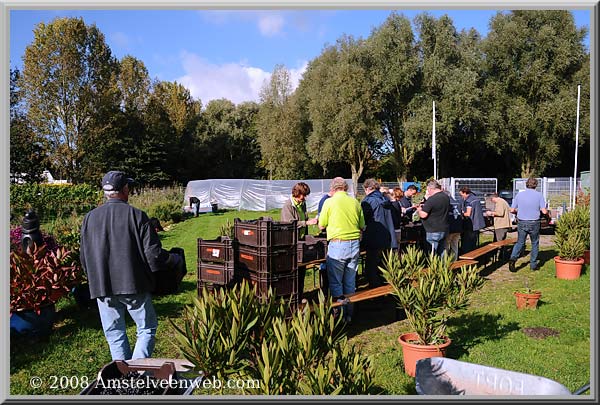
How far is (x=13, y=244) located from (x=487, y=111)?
95.2 feet

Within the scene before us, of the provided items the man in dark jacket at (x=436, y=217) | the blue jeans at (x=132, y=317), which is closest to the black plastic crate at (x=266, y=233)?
the blue jeans at (x=132, y=317)

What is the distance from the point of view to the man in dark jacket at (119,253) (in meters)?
4.13

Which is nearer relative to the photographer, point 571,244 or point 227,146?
point 571,244

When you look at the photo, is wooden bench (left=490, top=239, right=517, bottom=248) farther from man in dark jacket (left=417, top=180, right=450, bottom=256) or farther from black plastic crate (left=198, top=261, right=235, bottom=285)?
black plastic crate (left=198, top=261, right=235, bottom=285)

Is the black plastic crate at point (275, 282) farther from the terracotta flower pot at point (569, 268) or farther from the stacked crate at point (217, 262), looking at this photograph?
the terracotta flower pot at point (569, 268)

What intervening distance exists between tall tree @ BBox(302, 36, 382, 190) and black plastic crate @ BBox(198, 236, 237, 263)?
980 inches

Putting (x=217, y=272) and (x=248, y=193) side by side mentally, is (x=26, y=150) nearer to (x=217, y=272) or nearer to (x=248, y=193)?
(x=248, y=193)

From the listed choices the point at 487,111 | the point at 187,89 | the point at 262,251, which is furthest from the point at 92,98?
the point at 262,251

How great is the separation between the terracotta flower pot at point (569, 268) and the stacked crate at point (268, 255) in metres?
6.26

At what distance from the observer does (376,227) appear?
7.63 m

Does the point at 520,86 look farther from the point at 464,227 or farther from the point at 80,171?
the point at 80,171

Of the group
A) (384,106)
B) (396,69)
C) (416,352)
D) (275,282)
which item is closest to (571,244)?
(416,352)

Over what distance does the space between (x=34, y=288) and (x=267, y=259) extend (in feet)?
9.65

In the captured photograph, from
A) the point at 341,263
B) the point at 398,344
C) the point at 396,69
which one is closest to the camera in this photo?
the point at 398,344
